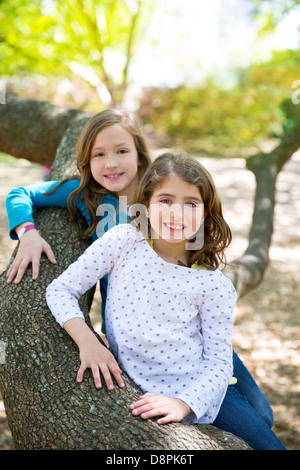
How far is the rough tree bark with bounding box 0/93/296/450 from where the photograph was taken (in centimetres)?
130

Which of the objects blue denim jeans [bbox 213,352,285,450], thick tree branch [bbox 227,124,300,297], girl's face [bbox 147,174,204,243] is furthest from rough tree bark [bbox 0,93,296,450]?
thick tree branch [bbox 227,124,300,297]

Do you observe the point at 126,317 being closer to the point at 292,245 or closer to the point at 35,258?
the point at 35,258

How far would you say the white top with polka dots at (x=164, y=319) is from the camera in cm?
161

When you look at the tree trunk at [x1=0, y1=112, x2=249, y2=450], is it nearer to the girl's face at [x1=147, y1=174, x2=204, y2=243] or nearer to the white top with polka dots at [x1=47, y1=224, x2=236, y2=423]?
the white top with polka dots at [x1=47, y1=224, x2=236, y2=423]

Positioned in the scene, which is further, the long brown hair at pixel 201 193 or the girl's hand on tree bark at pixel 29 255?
the girl's hand on tree bark at pixel 29 255

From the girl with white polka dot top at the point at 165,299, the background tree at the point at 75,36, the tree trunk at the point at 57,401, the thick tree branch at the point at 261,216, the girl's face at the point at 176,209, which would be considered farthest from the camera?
the background tree at the point at 75,36

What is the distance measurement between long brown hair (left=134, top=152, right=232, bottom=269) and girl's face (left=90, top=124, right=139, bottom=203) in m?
0.32

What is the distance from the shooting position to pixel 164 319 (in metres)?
1.65

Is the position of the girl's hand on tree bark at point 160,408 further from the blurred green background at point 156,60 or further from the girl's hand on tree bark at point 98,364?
the blurred green background at point 156,60

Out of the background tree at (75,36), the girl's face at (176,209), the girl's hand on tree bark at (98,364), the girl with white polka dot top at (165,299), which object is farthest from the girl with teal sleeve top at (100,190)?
the background tree at (75,36)

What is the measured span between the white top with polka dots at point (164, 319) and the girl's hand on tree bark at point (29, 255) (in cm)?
22

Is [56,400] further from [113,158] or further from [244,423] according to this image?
[113,158]

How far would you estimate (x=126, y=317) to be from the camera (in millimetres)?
1686
